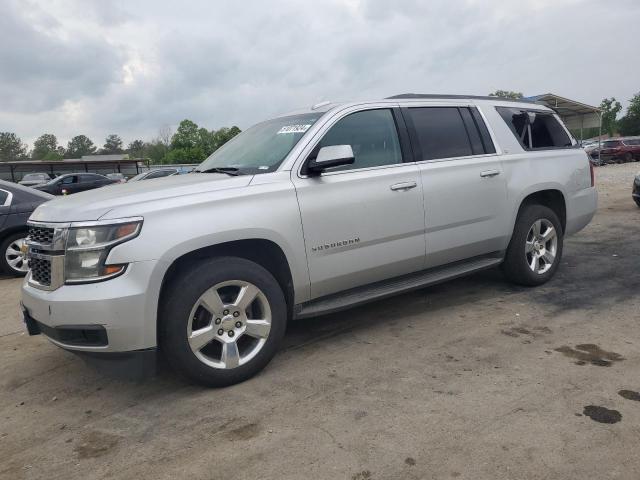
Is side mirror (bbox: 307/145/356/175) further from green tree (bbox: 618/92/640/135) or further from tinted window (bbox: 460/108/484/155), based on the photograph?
green tree (bbox: 618/92/640/135)

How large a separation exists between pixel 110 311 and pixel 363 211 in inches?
72.4

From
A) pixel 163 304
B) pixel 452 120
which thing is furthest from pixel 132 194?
pixel 452 120

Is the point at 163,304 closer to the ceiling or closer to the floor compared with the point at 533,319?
closer to the ceiling

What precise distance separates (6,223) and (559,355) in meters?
7.08

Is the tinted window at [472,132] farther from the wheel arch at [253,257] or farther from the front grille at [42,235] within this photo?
the front grille at [42,235]

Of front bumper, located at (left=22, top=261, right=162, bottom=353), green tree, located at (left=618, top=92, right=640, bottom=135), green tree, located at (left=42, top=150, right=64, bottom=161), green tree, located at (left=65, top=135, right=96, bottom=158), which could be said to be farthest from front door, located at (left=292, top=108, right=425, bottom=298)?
green tree, located at (left=65, top=135, right=96, bottom=158)

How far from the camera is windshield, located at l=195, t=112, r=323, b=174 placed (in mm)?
3758

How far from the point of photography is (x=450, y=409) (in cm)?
290

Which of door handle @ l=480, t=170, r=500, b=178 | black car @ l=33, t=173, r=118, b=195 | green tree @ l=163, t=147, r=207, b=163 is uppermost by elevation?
green tree @ l=163, t=147, r=207, b=163

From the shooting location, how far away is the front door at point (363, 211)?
11.9ft

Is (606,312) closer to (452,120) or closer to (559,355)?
(559,355)

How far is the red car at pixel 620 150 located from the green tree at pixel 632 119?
42746 mm

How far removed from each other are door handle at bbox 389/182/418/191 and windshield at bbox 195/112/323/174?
2.56 ft

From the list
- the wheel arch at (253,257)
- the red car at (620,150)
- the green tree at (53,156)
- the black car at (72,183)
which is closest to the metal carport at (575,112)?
→ the wheel arch at (253,257)
